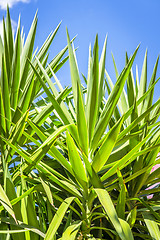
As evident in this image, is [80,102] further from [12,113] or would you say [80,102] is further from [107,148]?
[12,113]

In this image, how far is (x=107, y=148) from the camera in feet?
3.47

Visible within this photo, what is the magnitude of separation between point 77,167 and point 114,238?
0.37 metres

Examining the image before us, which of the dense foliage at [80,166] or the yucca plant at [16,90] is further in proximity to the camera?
the yucca plant at [16,90]

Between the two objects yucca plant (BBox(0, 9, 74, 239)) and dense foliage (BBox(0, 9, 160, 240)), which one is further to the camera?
yucca plant (BBox(0, 9, 74, 239))


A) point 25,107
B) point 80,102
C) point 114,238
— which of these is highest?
point 25,107

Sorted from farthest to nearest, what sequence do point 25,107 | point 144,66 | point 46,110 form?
1. point 144,66
2. point 25,107
3. point 46,110

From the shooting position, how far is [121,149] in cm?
130

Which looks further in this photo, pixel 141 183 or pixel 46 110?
pixel 46 110

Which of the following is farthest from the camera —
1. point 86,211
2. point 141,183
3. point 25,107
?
point 25,107

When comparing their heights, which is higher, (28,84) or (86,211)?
(28,84)

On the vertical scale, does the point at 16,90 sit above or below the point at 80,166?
above

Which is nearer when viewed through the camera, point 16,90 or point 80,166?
point 80,166

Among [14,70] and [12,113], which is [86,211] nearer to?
[12,113]

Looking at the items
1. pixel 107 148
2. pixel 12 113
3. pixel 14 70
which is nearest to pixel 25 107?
pixel 12 113
